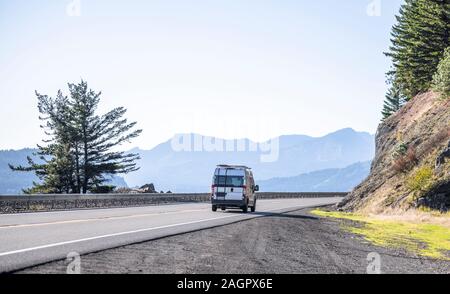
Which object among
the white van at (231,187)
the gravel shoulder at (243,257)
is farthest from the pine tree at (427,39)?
the gravel shoulder at (243,257)

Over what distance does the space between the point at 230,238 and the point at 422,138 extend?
2217 centimetres

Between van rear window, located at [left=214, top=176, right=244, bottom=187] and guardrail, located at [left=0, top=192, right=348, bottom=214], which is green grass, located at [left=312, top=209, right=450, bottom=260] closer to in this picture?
van rear window, located at [left=214, top=176, right=244, bottom=187]

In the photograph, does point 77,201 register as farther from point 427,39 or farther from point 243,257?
point 427,39

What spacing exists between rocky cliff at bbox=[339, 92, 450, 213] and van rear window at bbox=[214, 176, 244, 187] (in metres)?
7.71

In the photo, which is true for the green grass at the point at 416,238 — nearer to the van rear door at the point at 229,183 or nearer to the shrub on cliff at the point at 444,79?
the van rear door at the point at 229,183

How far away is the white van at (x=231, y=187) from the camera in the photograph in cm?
2466

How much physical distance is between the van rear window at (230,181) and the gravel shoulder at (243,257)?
11.7 metres

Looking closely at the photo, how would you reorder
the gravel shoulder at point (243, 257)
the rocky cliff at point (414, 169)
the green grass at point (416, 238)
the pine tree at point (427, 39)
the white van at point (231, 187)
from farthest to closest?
the pine tree at point (427, 39) < the white van at point (231, 187) < the rocky cliff at point (414, 169) < the green grass at point (416, 238) < the gravel shoulder at point (243, 257)

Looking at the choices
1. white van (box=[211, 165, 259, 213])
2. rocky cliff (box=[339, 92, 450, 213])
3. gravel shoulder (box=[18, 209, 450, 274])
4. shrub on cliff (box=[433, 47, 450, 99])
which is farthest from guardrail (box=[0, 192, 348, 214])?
shrub on cliff (box=[433, 47, 450, 99])

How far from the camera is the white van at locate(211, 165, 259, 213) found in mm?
24656

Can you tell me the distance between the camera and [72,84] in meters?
54.8

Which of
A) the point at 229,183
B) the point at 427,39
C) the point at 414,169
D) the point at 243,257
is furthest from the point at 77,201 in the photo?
the point at 427,39
